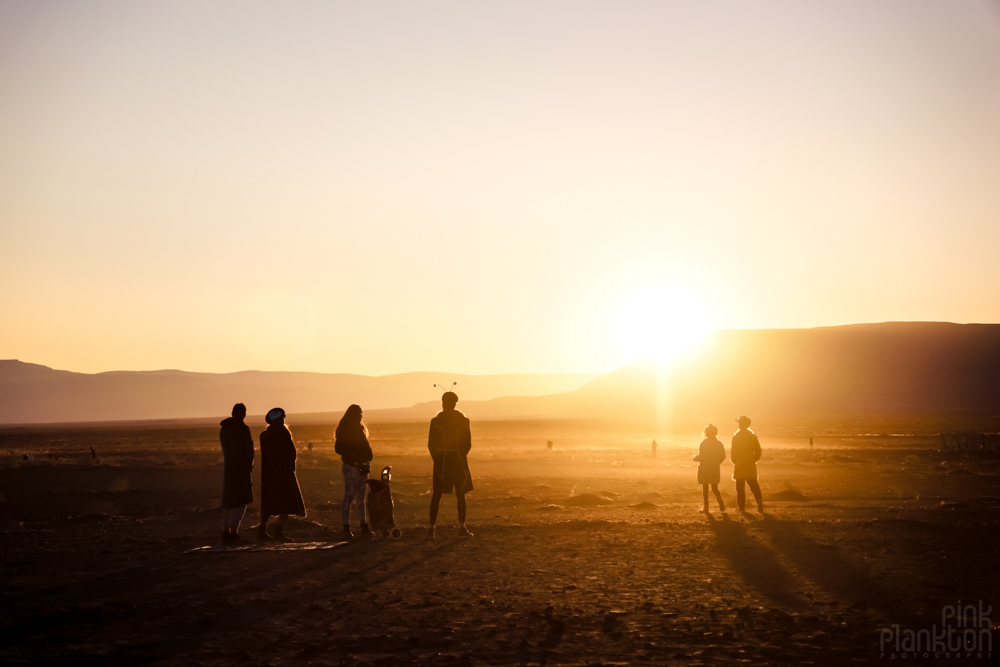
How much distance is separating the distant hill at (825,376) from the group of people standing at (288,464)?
126447 mm

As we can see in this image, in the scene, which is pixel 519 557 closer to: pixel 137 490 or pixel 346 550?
pixel 346 550

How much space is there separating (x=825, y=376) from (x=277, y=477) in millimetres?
171008

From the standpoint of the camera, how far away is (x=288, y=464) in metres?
11.5

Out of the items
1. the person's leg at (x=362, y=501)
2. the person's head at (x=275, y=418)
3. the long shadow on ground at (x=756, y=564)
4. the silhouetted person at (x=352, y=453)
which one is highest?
the person's head at (x=275, y=418)

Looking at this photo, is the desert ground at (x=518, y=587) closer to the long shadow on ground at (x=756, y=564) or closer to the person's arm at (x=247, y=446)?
the long shadow on ground at (x=756, y=564)

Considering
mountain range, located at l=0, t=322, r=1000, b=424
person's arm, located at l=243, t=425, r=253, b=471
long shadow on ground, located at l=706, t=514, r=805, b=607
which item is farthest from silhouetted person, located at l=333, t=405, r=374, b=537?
mountain range, located at l=0, t=322, r=1000, b=424

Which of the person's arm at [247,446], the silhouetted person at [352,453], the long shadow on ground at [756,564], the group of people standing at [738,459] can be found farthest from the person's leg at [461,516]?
the group of people standing at [738,459]

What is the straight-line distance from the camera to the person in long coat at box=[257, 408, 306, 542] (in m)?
11.4

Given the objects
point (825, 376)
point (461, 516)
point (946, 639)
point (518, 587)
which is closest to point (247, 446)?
point (461, 516)

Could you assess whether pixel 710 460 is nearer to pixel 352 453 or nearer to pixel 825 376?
pixel 352 453

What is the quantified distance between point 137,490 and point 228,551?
51.1 feet

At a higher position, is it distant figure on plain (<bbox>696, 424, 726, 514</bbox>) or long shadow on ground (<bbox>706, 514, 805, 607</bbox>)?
distant figure on plain (<bbox>696, 424, 726, 514</bbox>)

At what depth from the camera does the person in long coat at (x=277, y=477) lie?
37.3ft

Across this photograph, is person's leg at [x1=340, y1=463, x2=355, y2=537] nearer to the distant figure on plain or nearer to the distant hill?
the distant figure on plain
